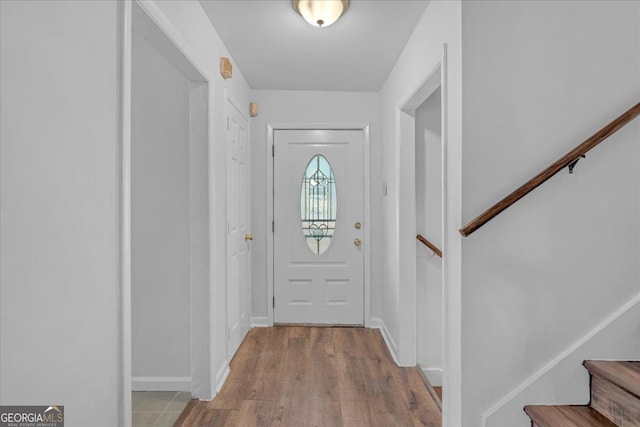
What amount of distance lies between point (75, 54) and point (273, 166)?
3106 millimetres

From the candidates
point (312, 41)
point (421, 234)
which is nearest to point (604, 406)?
point (421, 234)

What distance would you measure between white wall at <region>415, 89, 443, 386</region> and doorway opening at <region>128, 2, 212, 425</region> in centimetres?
166

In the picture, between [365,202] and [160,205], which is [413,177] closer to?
[365,202]

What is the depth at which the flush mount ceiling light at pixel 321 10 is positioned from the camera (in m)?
2.34

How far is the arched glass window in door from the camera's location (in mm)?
4289

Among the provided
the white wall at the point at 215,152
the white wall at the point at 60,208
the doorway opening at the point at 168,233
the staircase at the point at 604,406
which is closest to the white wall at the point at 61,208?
the white wall at the point at 60,208

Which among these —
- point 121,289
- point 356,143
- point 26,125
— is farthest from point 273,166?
point 26,125

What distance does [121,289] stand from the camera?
1.42 metres

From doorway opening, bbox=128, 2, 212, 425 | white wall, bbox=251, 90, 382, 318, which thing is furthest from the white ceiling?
doorway opening, bbox=128, 2, 212, 425

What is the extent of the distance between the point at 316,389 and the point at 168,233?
4.59 feet

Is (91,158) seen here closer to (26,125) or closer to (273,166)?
(26,125)

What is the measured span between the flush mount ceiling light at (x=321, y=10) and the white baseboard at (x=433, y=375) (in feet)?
8.29

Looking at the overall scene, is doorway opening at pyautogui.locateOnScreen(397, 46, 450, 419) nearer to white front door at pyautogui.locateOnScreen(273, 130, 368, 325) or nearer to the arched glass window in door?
white front door at pyautogui.locateOnScreen(273, 130, 368, 325)

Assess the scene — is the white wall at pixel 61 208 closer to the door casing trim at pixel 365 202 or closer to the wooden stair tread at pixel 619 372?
the wooden stair tread at pixel 619 372
